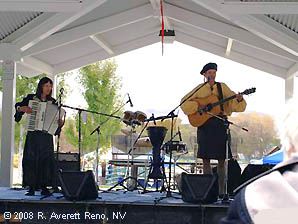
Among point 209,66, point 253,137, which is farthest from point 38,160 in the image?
point 253,137

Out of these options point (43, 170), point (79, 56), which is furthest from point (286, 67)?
point (43, 170)

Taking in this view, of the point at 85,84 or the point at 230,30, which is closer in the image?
the point at 230,30

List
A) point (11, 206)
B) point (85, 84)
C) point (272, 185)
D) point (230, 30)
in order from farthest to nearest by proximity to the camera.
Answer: point (85, 84)
point (230, 30)
point (11, 206)
point (272, 185)

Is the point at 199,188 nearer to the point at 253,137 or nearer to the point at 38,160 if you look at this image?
the point at 38,160

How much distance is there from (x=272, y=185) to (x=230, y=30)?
28.2 ft


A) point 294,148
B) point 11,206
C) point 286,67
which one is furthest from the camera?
point 286,67

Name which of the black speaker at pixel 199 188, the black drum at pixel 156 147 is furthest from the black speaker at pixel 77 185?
the black drum at pixel 156 147

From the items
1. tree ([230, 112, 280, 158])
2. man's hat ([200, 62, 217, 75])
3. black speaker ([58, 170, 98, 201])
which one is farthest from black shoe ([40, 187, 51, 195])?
tree ([230, 112, 280, 158])

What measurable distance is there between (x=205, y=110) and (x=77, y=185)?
1.75 metres

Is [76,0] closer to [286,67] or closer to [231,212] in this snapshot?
[286,67]

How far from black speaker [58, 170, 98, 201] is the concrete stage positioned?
116 millimetres

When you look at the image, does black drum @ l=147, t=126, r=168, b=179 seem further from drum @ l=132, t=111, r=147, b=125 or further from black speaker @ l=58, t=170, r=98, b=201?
black speaker @ l=58, t=170, r=98, b=201

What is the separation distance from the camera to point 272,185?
113cm

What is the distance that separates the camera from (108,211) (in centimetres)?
568
